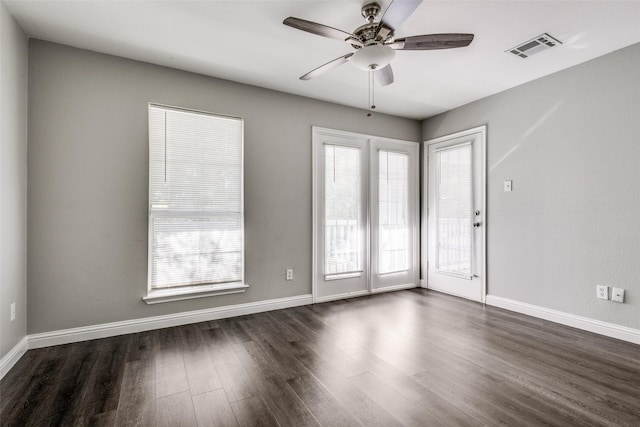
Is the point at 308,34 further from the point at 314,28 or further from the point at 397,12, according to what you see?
the point at 397,12

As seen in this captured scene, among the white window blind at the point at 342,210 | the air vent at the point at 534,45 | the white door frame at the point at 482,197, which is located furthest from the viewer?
the white window blind at the point at 342,210

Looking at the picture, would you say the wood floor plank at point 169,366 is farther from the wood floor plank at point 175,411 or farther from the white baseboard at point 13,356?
the white baseboard at point 13,356

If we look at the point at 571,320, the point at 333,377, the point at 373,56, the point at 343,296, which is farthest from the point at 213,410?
the point at 571,320

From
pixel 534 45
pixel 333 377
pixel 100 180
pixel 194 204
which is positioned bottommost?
pixel 333 377

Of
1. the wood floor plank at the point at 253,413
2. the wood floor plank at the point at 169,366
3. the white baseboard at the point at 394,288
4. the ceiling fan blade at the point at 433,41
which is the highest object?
the ceiling fan blade at the point at 433,41

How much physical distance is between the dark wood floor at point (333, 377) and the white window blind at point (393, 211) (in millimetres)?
1429

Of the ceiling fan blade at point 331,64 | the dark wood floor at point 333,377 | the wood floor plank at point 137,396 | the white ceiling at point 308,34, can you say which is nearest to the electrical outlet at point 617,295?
the dark wood floor at point 333,377

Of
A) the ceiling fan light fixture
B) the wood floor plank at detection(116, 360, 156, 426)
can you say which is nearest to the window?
the wood floor plank at detection(116, 360, 156, 426)

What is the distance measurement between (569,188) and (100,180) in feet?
14.8

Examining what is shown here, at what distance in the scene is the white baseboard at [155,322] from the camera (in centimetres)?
257

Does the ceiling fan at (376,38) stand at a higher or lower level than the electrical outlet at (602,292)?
higher

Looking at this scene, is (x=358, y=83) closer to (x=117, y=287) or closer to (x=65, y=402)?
(x=117, y=287)

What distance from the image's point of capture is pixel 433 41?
2029mm

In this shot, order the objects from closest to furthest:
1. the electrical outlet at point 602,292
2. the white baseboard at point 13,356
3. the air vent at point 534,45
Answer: the white baseboard at point 13,356
the air vent at point 534,45
the electrical outlet at point 602,292
